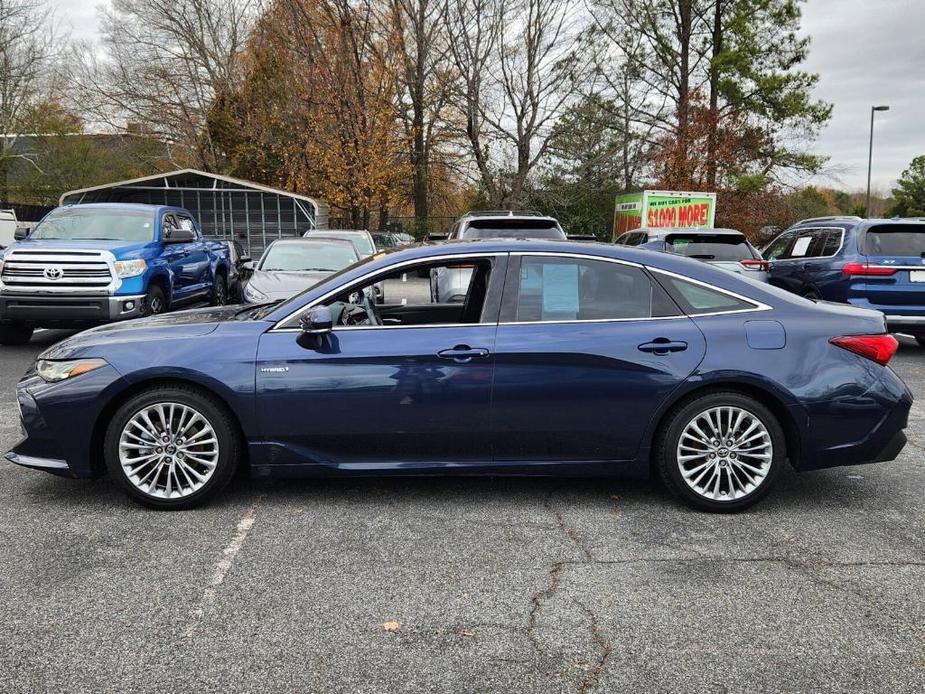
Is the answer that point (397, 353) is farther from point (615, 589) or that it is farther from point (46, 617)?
point (46, 617)

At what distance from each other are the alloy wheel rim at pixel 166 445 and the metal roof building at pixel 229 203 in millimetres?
22749

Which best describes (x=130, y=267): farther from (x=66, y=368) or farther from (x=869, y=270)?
(x=869, y=270)

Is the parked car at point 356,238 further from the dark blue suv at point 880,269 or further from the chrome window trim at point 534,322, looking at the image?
the chrome window trim at point 534,322

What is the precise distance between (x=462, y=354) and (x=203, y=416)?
1.48m

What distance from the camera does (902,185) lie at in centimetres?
5828

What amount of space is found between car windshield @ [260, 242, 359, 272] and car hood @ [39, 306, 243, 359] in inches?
253

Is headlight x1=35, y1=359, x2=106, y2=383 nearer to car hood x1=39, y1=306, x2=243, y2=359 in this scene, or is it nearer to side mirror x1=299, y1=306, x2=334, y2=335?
car hood x1=39, y1=306, x2=243, y2=359

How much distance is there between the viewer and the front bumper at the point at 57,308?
9.45 metres

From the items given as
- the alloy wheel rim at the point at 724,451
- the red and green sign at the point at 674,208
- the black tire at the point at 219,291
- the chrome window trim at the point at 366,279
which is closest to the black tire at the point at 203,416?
the chrome window trim at the point at 366,279

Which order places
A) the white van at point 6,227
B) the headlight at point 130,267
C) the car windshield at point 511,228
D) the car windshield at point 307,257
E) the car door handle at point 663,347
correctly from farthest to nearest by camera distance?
the white van at point 6,227 < the car windshield at point 307,257 < the car windshield at point 511,228 < the headlight at point 130,267 < the car door handle at point 663,347

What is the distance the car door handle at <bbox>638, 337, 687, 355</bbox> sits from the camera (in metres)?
4.23

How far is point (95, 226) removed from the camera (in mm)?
10664

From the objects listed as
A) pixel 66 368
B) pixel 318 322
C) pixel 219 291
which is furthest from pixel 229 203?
pixel 318 322

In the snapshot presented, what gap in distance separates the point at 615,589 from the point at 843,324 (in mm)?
2160
